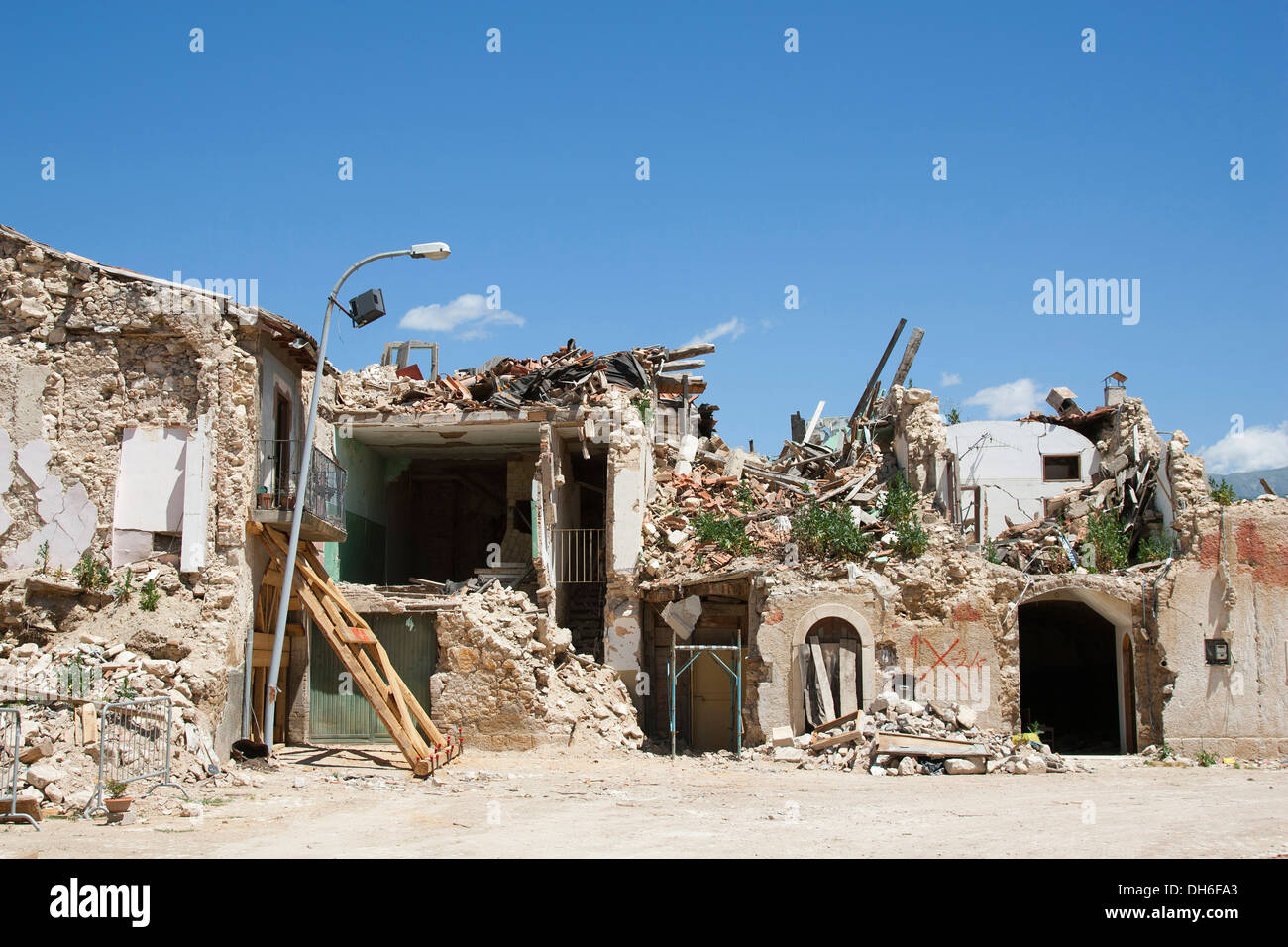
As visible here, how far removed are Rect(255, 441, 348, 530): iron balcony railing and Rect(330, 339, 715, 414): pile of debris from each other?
288cm

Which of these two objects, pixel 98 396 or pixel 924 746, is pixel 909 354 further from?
pixel 98 396

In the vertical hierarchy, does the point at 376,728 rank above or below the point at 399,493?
below

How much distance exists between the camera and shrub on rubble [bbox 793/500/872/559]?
1948 cm

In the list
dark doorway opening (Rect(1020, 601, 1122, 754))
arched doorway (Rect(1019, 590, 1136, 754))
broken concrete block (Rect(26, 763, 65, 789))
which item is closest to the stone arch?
arched doorway (Rect(1019, 590, 1136, 754))

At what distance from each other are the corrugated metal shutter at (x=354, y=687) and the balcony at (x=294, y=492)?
6.02 ft

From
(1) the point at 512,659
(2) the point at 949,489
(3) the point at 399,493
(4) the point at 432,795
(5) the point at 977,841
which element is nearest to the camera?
(5) the point at 977,841

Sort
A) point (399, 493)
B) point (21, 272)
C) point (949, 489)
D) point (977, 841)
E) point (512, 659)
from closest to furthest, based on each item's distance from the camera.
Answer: point (977, 841) < point (21, 272) < point (512, 659) < point (949, 489) < point (399, 493)

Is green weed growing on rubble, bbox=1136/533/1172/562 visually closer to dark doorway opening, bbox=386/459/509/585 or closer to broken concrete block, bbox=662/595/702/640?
broken concrete block, bbox=662/595/702/640

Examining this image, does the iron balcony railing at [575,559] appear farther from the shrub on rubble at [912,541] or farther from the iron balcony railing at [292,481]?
the shrub on rubble at [912,541]

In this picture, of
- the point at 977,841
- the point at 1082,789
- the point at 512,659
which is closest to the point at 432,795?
the point at 512,659
